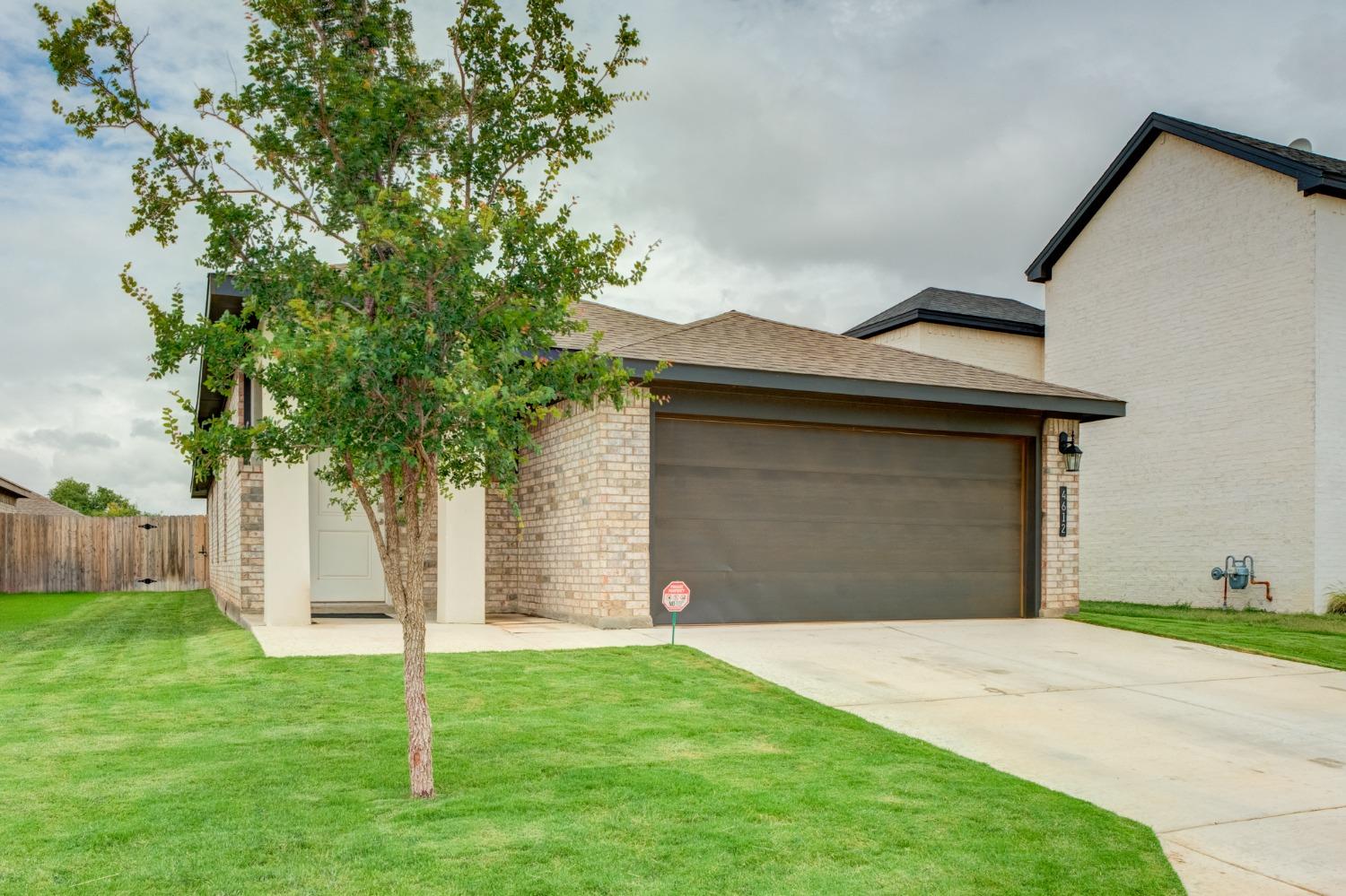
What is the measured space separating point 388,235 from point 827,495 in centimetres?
837

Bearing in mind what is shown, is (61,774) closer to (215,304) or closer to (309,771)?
(309,771)

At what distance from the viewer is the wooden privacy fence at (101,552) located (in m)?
21.2

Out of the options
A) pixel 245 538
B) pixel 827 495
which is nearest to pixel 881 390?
pixel 827 495

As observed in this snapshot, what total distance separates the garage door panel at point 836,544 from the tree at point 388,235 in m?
6.27

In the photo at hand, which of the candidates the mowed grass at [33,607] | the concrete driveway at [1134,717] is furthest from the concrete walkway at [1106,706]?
the mowed grass at [33,607]

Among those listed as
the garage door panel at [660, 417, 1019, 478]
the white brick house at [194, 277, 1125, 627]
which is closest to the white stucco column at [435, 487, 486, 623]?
the white brick house at [194, 277, 1125, 627]

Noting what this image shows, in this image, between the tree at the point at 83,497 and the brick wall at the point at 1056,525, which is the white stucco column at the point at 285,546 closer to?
the brick wall at the point at 1056,525

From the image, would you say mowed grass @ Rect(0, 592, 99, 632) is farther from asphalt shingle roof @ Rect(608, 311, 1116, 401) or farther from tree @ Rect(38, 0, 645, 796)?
tree @ Rect(38, 0, 645, 796)

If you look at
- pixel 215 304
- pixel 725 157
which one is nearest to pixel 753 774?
pixel 215 304

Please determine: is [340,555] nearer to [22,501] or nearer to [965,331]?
[965,331]

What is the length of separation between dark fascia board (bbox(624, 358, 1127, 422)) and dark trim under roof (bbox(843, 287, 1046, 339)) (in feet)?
27.8

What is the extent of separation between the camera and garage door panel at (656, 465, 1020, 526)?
1115 cm

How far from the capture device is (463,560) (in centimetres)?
1123

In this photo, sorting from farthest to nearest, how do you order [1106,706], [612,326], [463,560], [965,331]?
[965,331] → [612,326] → [463,560] → [1106,706]
